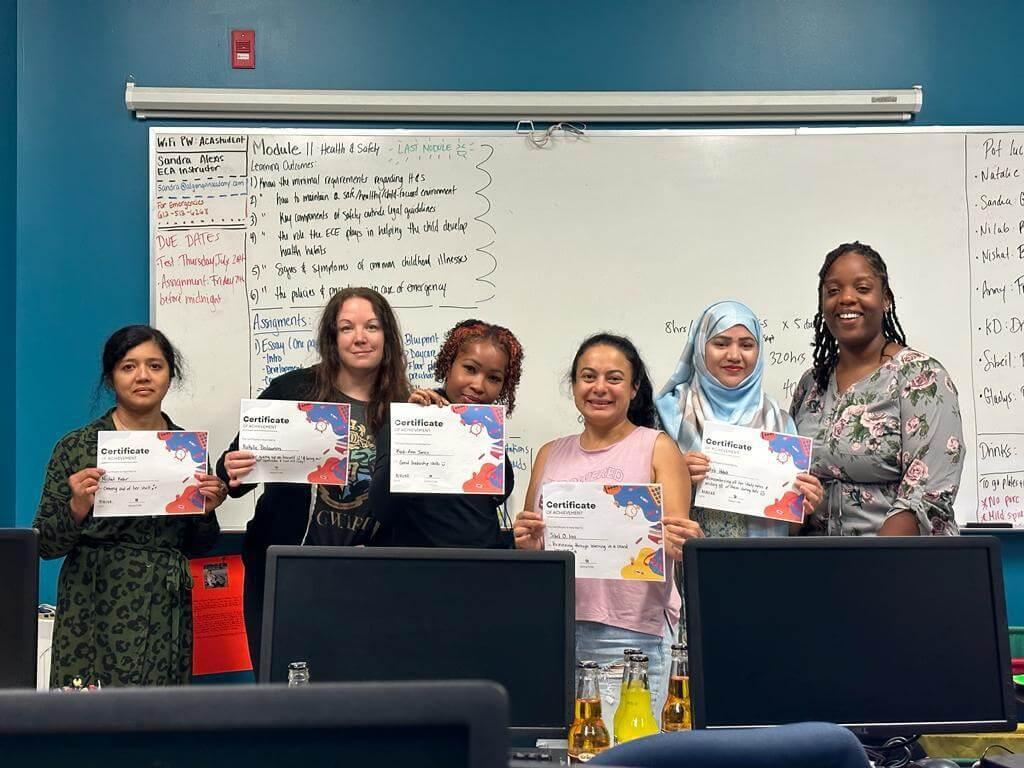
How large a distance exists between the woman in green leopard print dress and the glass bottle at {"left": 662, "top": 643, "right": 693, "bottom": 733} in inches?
55.6

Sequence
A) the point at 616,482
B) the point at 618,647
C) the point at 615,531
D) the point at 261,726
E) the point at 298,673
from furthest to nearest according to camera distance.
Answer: the point at 616,482 < the point at 618,647 < the point at 615,531 < the point at 298,673 < the point at 261,726

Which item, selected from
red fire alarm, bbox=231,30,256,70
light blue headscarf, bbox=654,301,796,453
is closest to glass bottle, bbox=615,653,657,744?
light blue headscarf, bbox=654,301,796,453

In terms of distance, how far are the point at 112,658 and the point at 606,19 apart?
294 cm

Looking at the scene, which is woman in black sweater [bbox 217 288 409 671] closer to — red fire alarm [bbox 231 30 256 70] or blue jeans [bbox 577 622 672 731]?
blue jeans [bbox 577 622 672 731]

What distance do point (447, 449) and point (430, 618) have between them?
72 centimetres

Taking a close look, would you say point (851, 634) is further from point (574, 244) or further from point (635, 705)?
point (574, 244)

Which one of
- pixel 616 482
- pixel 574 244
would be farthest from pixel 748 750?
pixel 574 244

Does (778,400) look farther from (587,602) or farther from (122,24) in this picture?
(122,24)

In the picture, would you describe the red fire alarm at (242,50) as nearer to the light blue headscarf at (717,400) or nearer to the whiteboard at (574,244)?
the whiteboard at (574,244)

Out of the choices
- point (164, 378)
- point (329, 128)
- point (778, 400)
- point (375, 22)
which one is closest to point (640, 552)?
point (164, 378)

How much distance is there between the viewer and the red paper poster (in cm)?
361

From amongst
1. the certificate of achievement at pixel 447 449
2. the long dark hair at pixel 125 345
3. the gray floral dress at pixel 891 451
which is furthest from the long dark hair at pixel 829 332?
the long dark hair at pixel 125 345

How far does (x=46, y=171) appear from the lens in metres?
3.71

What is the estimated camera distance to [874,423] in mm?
2549
